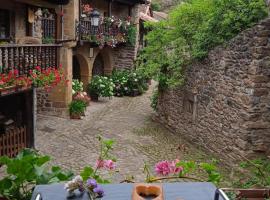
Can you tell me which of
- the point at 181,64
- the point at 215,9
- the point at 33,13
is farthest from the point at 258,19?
the point at 33,13

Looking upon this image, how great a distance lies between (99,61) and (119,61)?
1.15m

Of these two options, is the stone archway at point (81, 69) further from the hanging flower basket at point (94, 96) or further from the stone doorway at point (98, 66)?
the stone doorway at point (98, 66)

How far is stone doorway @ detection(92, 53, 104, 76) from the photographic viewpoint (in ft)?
68.9

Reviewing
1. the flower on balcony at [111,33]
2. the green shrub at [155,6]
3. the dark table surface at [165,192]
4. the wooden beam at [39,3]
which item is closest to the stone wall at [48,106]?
the flower on balcony at [111,33]

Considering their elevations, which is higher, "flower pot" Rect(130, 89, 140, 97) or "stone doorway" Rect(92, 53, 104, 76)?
"stone doorway" Rect(92, 53, 104, 76)

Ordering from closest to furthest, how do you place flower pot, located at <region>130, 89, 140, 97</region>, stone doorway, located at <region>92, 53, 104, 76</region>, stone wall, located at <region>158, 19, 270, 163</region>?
stone wall, located at <region>158, 19, 270, 163</region>
flower pot, located at <region>130, 89, 140, 97</region>
stone doorway, located at <region>92, 53, 104, 76</region>

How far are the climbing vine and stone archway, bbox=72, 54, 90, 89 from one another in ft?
14.0

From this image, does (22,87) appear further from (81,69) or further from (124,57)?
(124,57)

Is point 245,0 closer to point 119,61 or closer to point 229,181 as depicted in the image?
point 229,181

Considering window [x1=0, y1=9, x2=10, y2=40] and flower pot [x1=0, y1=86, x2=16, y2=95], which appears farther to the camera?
window [x1=0, y1=9, x2=10, y2=40]

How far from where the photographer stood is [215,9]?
427 inches

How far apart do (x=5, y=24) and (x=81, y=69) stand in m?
6.91

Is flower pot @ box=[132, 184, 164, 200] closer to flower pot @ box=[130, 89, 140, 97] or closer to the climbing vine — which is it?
the climbing vine

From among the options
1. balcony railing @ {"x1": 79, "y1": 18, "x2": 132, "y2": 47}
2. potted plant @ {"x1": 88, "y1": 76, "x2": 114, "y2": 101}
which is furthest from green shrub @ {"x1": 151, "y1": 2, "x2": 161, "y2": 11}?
potted plant @ {"x1": 88, "y1": 76, "x2": 114, "y2": 101}
